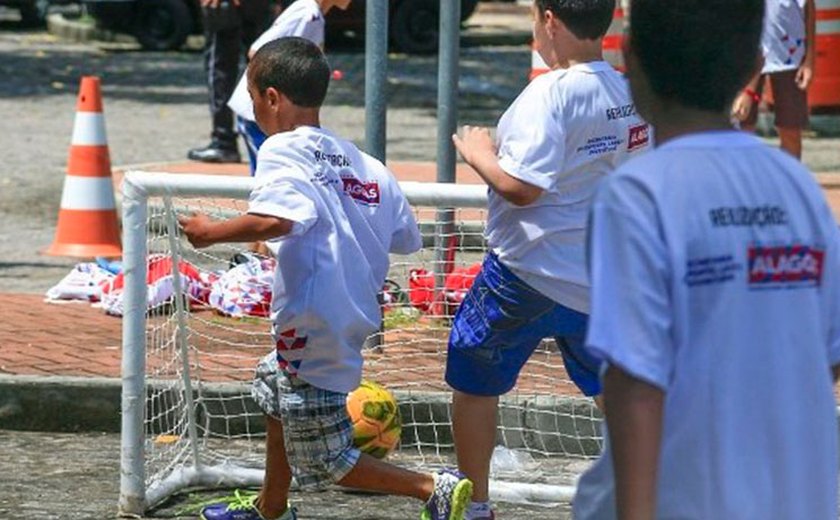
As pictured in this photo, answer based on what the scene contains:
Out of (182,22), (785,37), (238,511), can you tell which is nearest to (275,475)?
(238,511)

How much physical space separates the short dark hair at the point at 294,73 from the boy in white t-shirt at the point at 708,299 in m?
2.53

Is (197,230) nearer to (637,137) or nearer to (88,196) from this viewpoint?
(637,137)

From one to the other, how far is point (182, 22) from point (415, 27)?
8.21ft

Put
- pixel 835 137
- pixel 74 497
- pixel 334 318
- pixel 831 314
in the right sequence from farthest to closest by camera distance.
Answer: pixel 835 137
pixel 74 497
pixel 334 318
pixel 831 314

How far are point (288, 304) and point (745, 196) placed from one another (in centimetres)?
260

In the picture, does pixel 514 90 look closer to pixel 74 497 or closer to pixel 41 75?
pixel 41 75

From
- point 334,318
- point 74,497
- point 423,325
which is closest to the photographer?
point 334,318

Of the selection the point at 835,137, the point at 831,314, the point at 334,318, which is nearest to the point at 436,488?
the point at 334,318

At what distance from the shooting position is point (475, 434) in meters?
5.65

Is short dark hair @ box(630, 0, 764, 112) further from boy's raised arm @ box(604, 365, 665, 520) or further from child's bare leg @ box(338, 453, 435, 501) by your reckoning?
child's bare leg @ box(338, 453, 435, 501)

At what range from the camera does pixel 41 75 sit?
19406 millimetres

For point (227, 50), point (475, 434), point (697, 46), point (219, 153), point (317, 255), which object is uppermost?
point (697, 46)

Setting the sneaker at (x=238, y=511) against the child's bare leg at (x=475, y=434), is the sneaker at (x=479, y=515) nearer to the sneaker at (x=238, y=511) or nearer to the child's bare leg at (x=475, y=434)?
the child's bare leg at (x=475, y=434)

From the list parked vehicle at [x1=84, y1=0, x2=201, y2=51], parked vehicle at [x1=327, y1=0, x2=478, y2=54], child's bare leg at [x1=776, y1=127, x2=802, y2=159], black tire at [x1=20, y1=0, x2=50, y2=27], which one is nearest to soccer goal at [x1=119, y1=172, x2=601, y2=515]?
child's bare leg at [x1=776, y1=127, x2=802, y2=159]
